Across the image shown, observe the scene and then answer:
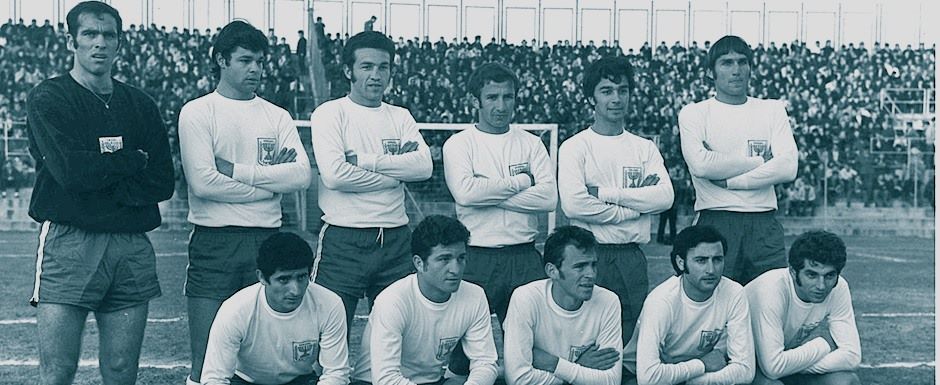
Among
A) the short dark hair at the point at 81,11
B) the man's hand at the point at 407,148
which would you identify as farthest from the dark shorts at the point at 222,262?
the short dark hair at the point at 81,11

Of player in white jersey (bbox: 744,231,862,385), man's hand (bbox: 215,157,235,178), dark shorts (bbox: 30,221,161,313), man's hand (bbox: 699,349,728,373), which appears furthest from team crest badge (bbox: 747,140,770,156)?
dark shorts (bbox: 30,221,161,313)

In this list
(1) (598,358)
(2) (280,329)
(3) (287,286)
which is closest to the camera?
(3) (287,286)

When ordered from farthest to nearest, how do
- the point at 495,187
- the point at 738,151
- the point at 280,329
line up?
the point at 738,151 < the point at 495,187 < the point at 280,329

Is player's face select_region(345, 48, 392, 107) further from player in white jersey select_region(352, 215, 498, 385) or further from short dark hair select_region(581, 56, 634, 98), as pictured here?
short dark hair select_region(581, 56, 634, 98)

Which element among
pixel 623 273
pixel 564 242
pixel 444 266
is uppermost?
pixel 564 242

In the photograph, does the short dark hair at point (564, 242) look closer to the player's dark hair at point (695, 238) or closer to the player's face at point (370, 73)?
the player's dark hair at point (695, 238)

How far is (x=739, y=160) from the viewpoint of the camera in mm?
5910

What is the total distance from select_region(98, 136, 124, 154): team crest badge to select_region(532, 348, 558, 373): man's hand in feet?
7.68

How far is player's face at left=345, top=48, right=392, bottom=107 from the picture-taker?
561 centimetres

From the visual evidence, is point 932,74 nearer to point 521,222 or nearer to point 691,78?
point 691,78

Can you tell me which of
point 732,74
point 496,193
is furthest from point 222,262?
point 732,74

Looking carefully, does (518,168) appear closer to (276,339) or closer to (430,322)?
(430,322)

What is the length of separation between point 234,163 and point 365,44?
0.99 m

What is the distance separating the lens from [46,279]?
4508 millimetres
